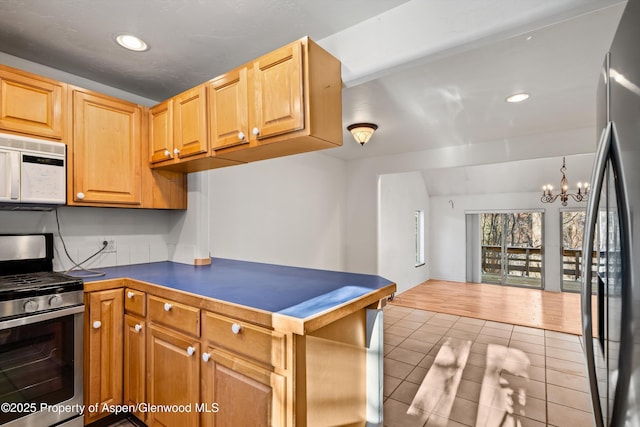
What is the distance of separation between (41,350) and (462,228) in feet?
25.6

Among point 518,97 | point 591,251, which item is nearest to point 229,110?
point 591,251

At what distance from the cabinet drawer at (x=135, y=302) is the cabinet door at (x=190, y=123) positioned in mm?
946

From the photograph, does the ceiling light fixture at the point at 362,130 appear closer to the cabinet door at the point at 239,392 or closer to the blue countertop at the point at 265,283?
the blue countertop at the point at 265,283

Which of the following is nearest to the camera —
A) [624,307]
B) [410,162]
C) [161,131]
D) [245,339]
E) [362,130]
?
[624,307]

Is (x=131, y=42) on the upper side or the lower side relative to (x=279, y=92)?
upper

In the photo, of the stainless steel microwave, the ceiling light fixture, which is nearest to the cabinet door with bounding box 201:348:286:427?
the stainless steel microwave

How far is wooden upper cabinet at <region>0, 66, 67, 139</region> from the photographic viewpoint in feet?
6.07

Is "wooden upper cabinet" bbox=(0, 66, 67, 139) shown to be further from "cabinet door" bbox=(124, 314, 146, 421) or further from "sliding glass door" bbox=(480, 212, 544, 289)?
"sliding glass door" bbox=(480, 212, 544, 289)

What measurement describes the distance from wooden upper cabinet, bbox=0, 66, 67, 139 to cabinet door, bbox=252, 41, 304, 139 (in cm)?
136

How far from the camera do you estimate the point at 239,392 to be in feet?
4.50

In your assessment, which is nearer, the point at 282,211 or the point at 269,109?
the point at 269,109

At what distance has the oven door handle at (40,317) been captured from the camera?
1.56 m

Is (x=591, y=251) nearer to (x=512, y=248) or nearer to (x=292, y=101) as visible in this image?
(x=292, y=101)

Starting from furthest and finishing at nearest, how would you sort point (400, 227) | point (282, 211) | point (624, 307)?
1. point (400, 227)
2. point (282, 211)
3. point (624, 307)
